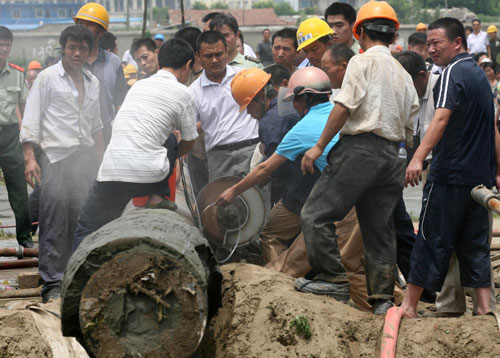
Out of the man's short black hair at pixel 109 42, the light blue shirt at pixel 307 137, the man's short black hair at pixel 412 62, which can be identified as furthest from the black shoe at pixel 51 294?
the man's short black hair at pixel 109 42

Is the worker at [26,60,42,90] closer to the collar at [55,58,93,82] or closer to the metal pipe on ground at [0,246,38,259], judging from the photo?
the metal pipe on ground at [0,246,38,259]

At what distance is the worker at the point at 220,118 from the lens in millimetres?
7965

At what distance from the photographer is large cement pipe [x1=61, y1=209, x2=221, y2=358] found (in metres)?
4.11

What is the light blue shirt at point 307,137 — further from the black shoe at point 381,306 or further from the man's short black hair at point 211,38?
the man's short black hair at point 211,38

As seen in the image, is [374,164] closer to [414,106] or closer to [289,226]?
[414,106]

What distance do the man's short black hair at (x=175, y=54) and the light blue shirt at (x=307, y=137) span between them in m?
1.19

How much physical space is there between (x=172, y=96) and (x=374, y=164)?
1.76 metres

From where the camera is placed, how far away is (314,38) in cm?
781

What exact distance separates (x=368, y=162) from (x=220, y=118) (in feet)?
9.49

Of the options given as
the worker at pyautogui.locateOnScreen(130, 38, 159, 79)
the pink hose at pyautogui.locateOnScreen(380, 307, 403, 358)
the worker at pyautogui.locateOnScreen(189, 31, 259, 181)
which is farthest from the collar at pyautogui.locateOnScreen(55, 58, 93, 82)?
the pink hose at pyautogui.locateOnScreen(380, 307, 403, 358)

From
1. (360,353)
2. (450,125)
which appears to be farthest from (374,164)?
(360,353)

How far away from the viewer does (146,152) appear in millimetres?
6148

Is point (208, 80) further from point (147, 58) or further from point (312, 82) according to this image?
point (147, 58)

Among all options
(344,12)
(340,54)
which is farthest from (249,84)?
(344,12)
